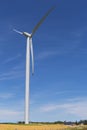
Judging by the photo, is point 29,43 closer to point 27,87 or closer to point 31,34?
point 31,34

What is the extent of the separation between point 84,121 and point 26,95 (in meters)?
25.9

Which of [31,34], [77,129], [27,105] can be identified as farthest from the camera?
[31,34]

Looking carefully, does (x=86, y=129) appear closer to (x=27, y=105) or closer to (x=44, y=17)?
(x=27, y=105)

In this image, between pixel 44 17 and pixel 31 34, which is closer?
pixel 44 17

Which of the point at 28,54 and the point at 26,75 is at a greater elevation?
the point at 28,54

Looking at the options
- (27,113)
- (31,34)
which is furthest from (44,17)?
(27,113)

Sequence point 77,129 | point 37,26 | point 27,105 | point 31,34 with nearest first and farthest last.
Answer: point 77,129, point 27,105, point 37,26, point 31,34

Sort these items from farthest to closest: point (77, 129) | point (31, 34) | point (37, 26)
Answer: point (31, 34) → point (37, 26) → point (77, 129)

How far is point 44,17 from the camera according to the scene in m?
A: 97.0

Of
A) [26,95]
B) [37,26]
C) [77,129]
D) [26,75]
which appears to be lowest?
[77,129]

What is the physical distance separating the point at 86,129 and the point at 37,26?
1489 inches

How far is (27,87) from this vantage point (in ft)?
314

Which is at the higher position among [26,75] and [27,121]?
[26,75]

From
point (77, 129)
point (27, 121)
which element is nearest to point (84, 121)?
point (27, 121)
